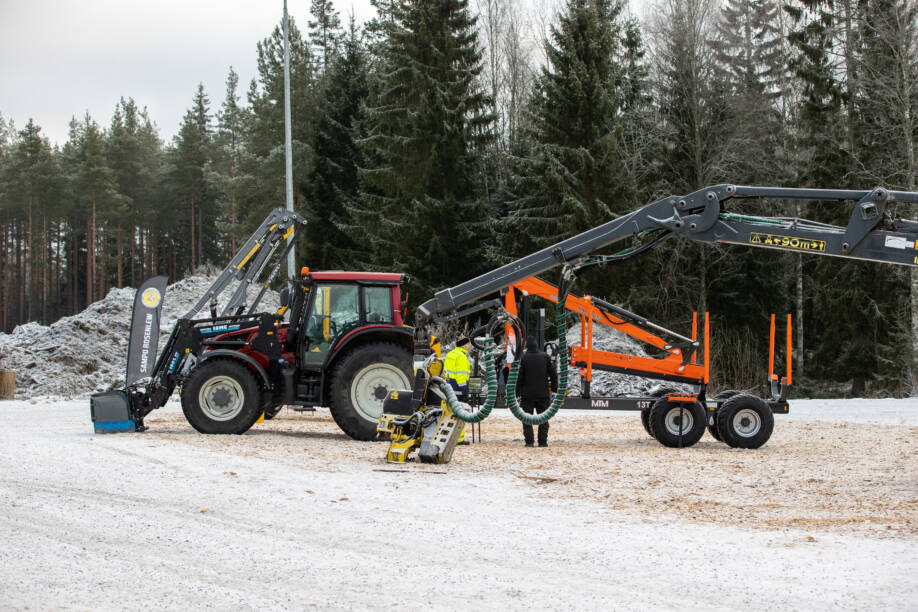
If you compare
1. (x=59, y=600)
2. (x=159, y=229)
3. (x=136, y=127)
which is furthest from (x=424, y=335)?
(x=136, y=127)

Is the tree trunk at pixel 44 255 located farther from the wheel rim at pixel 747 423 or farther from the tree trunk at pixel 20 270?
the wheel rim at pixel 747 423

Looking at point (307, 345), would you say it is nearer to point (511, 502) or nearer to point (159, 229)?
point (511, 502)

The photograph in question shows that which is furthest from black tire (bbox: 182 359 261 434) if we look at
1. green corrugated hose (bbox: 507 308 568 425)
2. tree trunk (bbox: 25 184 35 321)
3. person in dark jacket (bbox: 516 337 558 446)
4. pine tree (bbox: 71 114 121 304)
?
tree trunk (bbox: 25 184 35 321)

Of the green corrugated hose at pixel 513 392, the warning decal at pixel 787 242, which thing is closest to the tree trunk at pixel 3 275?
the green corrugated hose at pixel 513 392

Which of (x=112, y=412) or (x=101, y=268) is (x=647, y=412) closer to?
(x=112, y=412)

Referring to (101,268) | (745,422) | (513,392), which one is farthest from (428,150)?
(101,268)

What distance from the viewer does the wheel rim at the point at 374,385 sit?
13.1 m

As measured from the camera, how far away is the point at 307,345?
13.7m

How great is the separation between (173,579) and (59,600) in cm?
69

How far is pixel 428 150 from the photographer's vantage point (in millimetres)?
33031

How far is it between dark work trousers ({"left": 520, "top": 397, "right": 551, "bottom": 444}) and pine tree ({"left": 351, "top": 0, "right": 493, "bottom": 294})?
741 inches

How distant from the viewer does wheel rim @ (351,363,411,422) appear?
13.1 m

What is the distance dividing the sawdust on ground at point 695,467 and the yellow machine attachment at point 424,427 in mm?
212

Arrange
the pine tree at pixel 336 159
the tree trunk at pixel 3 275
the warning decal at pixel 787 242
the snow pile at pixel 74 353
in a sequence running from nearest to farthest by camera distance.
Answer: the warning decal at pixel 787 242
the snow pile at pixel 74 353
the pine tree at pixel 336 159
the tree trunk at pixel 3 275
